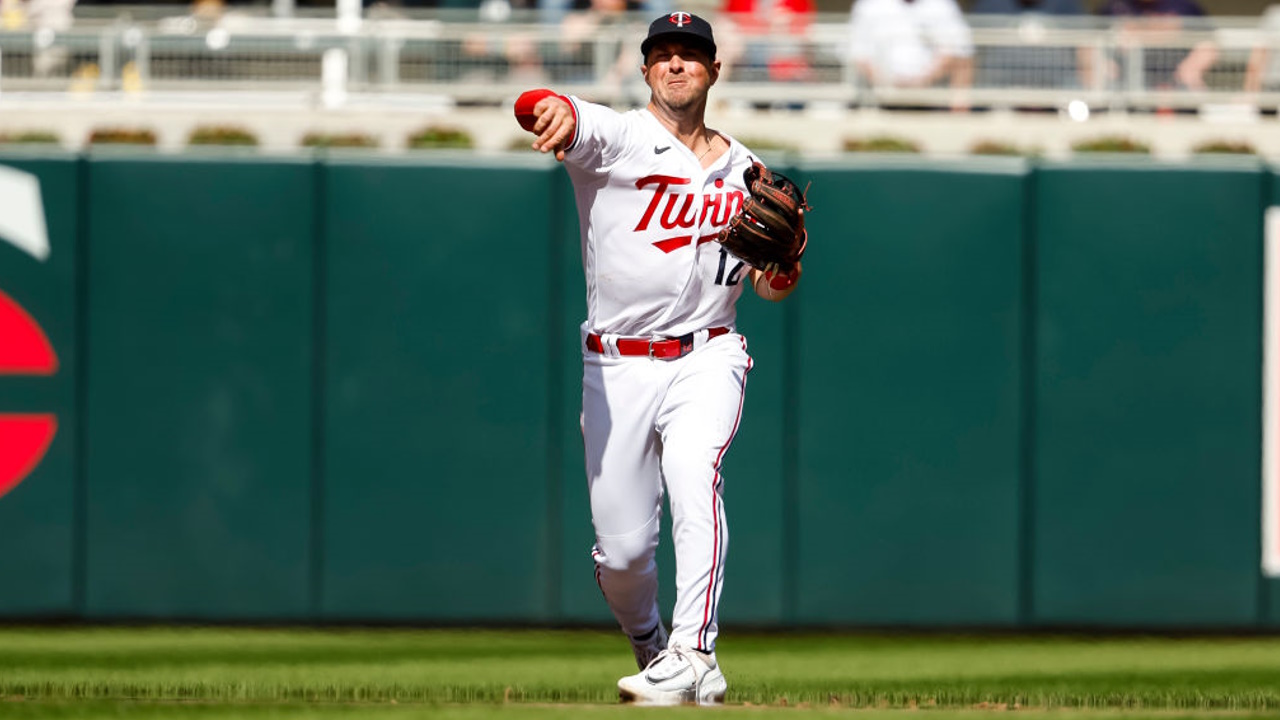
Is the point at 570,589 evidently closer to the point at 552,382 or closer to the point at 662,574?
the point at 662,574

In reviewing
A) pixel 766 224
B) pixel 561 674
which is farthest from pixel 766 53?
pixel 766 224

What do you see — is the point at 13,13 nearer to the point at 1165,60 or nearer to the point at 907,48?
the point at 907,48

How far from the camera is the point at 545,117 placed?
4.55 m

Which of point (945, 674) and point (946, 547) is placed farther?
point (946, 547)

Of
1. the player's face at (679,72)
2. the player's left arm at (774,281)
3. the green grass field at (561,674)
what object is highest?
the player's face at (679,72)

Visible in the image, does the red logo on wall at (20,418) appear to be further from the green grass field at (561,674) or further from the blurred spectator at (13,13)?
the blurred spectator at (13,13)

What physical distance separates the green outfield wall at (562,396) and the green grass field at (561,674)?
214mm

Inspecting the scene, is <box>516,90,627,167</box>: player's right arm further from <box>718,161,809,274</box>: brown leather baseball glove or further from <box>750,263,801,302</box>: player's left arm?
<box>750,263,801,302</box>: player's left arm

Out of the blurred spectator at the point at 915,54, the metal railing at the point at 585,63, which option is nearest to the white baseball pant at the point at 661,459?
the metal railing at the point at 585,63

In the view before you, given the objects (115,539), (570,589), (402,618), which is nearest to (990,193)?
(570,589)

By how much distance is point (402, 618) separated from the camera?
25.5ft

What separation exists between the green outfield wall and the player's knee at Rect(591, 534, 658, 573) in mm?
2608

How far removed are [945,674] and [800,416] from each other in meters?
1.53

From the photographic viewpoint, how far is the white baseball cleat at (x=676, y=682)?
4590mm
